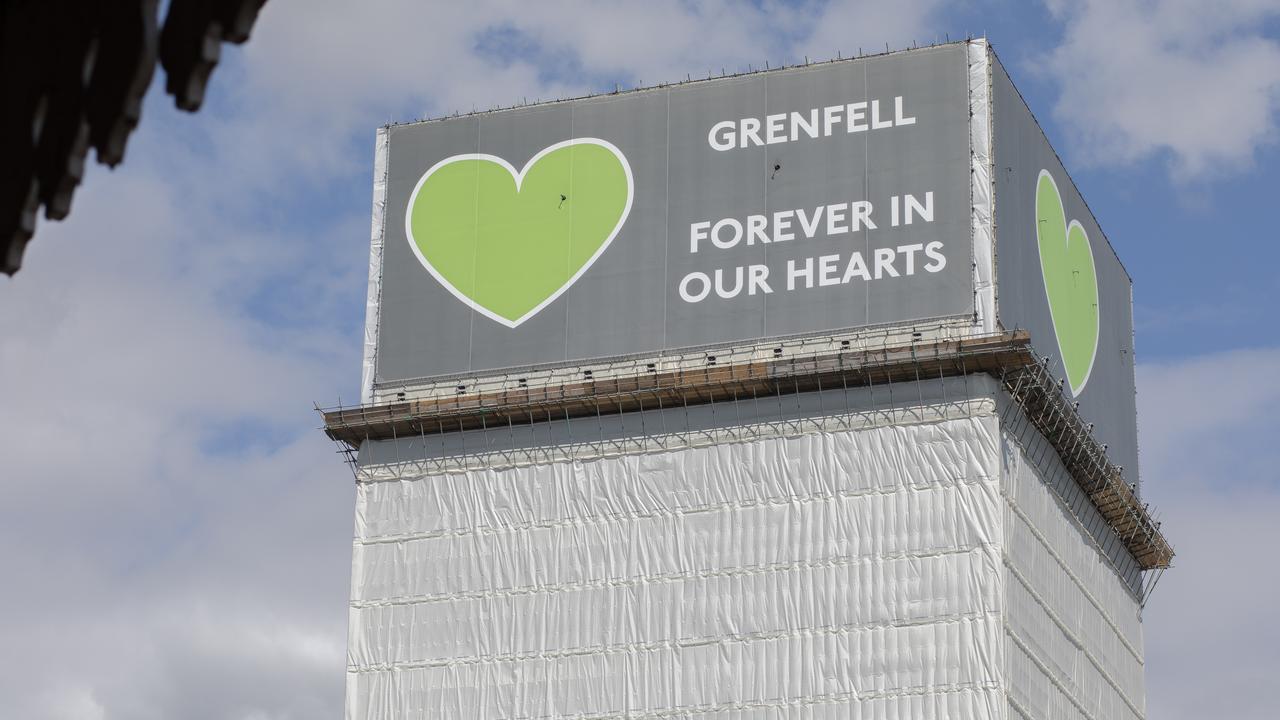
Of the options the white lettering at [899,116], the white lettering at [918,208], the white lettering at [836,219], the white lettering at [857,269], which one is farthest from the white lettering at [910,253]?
the white lettering at [899,116]

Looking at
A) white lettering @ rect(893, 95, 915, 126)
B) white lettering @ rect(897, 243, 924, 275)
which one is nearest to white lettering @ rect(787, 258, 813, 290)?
white lettering @ rect(897, 243, 924, 275)

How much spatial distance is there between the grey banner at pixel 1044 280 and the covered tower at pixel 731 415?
0.36 metres

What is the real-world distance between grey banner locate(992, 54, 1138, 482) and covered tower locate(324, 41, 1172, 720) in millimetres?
355

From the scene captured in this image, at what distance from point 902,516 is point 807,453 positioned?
5010mm

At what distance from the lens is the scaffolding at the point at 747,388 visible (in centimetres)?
8431

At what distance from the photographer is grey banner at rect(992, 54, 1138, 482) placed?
8919cm

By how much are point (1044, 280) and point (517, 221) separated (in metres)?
24.2

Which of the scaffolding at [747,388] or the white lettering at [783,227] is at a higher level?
the white lettering at [783,227]

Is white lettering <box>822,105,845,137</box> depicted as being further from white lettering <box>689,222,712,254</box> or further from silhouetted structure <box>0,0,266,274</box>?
silhouetted structure <box>0,0,266,274</box>

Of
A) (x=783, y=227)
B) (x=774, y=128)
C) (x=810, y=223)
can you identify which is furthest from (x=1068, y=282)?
(x=783, y=227)

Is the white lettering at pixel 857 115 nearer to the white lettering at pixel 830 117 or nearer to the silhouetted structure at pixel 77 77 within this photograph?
the white lettering at pixel 830 117

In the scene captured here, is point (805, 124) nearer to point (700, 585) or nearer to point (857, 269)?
point (857, 269)

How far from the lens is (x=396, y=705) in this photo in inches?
3410

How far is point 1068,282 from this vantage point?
10088cm
